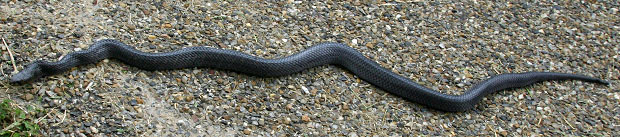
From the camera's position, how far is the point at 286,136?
17.0ft

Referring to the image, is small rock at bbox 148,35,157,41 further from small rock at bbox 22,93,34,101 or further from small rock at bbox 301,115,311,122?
small rock at bbox 301,115,311,122

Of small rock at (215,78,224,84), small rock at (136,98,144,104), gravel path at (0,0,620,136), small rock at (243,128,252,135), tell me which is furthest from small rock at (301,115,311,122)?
small rock at (136,98,144,104)

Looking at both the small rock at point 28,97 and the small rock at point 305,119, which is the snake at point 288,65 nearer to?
the small rock at point 28,97

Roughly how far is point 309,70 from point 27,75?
2.57 meters

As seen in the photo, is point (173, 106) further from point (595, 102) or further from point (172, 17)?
point (595, 102)

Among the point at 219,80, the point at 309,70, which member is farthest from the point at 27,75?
the point at 309,70

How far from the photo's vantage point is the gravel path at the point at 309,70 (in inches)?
204

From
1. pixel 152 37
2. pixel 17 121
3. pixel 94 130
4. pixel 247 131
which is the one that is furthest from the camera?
pixel 152 37

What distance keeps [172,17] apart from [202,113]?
4.97ft

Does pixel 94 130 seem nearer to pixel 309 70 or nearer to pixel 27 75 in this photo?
pixel 27 75

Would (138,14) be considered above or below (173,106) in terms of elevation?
above

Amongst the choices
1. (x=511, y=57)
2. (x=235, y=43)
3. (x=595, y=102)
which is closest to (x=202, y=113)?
(x=235, y=43)

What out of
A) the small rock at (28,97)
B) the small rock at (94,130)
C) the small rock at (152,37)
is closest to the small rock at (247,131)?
the small rock at (94,130)

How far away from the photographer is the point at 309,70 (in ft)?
19.9
